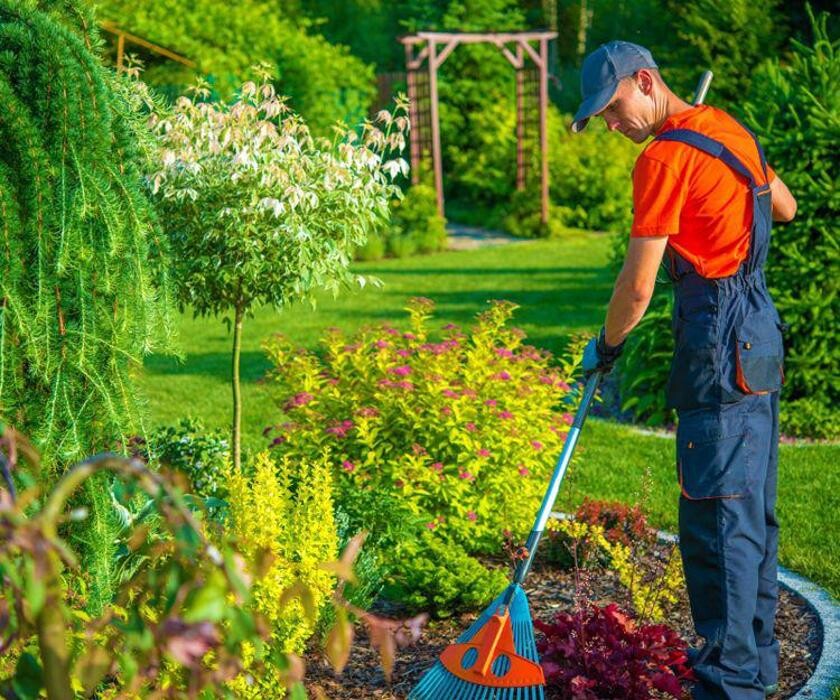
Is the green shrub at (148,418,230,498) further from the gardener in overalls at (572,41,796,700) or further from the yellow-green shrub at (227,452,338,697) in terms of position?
the gardener in overalls at (572,41,796,700)

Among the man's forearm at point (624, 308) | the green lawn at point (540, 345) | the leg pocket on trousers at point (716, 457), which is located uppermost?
the man's forearm at point (624, 308)

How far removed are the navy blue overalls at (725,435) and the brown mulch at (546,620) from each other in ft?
1.50

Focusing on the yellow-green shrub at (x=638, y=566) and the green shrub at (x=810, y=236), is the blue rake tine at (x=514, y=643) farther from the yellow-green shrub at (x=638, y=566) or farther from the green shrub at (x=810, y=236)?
the green shrub at (x=810, y=236)

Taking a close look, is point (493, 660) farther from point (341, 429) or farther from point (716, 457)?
point (341, 429)

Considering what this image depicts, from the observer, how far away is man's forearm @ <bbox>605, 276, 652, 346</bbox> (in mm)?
3299

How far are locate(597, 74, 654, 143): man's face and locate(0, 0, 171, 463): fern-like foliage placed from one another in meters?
1.51

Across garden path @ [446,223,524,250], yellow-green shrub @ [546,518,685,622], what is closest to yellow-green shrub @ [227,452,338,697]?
yellow-green shrub @ [546,518,685,622]

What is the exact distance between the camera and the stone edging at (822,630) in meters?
3.70

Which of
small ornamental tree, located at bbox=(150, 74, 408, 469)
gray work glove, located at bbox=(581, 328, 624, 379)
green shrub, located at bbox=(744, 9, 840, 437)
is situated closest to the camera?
gray work glove, located at bbox=(581, 328, 624, 379)

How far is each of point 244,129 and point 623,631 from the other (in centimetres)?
255

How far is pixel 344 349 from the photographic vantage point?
5.32 meters

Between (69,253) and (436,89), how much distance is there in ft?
49.8

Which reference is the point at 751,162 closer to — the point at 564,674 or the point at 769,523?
the point at 769,523

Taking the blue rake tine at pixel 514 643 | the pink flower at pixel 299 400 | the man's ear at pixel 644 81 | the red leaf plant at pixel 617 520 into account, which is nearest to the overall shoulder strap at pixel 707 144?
the man's ear at pixel 644 81
